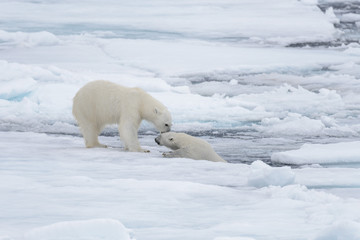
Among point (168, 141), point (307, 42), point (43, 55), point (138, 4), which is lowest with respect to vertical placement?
point (168, 141)

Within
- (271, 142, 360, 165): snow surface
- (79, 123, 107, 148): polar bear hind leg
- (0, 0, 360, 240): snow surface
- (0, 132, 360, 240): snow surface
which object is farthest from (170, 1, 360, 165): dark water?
(0, 132, 360, 240): snow surface

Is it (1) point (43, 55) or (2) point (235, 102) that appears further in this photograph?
(1) point (43, 55)

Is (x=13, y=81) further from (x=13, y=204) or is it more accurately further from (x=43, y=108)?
(x=13, y=204)

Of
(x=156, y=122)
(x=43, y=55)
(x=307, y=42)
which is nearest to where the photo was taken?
(x=156, y=122)

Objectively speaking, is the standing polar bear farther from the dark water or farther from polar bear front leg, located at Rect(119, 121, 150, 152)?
the dark water

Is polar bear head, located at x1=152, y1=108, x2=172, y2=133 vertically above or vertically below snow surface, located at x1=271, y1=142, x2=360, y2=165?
above

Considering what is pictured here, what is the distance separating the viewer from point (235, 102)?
319 inches

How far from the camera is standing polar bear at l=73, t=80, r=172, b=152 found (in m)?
5.00

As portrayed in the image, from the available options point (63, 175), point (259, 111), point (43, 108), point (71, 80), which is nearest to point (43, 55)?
point (71, 80)

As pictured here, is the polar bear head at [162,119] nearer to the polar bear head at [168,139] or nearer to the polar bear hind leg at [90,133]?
the polar bear head at [168,139]

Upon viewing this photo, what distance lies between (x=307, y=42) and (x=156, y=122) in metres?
8.61

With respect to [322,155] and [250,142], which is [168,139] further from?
[250,142]

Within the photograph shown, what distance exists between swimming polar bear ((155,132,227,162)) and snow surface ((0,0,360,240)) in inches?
5.3

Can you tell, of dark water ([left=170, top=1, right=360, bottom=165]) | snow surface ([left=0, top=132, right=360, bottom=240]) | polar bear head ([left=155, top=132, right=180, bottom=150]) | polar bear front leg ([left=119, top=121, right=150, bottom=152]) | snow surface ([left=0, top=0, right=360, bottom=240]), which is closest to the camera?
snow surface ([left=0, top=132, right=360, bottom=240])
